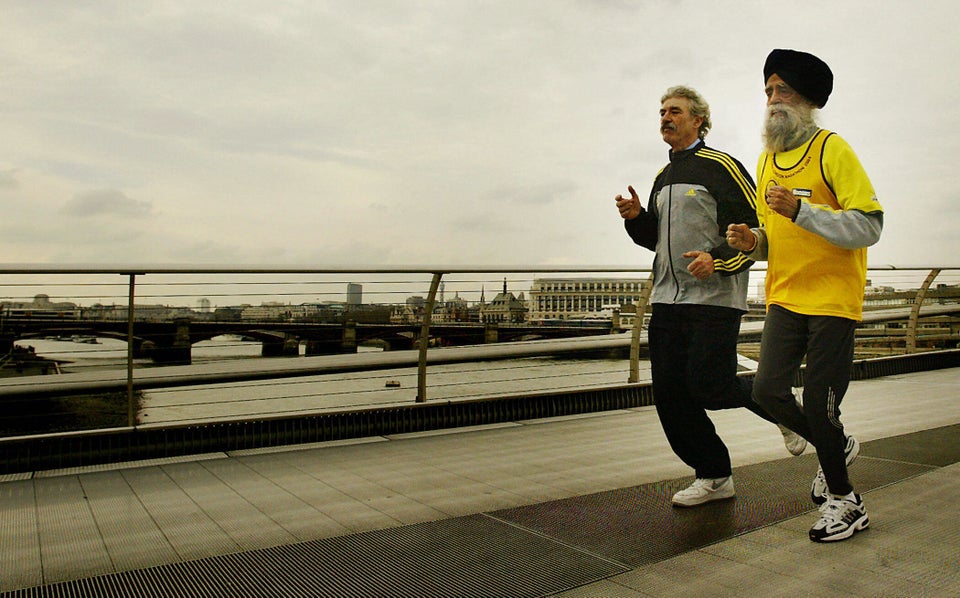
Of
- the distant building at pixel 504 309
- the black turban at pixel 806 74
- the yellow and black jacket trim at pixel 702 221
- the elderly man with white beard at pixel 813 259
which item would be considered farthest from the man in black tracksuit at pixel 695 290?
the distant building at pixel 504 309

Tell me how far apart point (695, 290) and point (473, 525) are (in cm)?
122

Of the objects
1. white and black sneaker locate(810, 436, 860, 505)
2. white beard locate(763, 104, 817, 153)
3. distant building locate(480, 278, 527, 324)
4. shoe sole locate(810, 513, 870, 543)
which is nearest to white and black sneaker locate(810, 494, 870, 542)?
shoe sole locate(810, 513, 870, 543)

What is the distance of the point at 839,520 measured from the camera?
2.71 metres

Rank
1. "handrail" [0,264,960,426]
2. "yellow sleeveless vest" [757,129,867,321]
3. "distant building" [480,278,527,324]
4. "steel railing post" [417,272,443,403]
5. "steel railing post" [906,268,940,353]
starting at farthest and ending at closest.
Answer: "steel railing post" [906,268,940,353], "distant building" [480,278,527,324], "steel railing post" [417,272,443,403], "handrail" [0,264,960,426], "yellow sleeveless vest" [757,129,867,321]

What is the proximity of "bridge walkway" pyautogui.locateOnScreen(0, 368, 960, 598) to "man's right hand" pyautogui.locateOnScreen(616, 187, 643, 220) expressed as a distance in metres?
1.15

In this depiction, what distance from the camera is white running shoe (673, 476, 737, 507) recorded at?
3.17 meters

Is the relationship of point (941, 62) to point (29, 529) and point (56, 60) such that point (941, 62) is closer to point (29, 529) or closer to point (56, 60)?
point (29, 529)

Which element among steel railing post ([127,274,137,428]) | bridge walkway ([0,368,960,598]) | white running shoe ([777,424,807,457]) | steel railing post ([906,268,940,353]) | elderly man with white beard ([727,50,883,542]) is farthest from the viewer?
steel railing post ([906,268,940,353])

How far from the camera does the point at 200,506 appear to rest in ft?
11.0

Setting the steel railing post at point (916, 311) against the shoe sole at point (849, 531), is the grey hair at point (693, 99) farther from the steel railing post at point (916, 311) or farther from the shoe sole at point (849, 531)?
the steel railing post at point (916, 311)

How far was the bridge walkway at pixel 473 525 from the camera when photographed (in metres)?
2.39

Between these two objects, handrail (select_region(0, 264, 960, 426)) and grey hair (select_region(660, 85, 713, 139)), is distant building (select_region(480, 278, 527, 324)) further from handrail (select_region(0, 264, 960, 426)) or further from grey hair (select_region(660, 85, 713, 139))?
grey hair (select_region(660, 85, 713, 139))

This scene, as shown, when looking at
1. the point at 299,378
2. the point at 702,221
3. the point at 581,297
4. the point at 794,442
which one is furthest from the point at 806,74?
the point at 299,378

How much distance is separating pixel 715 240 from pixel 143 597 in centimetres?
232
